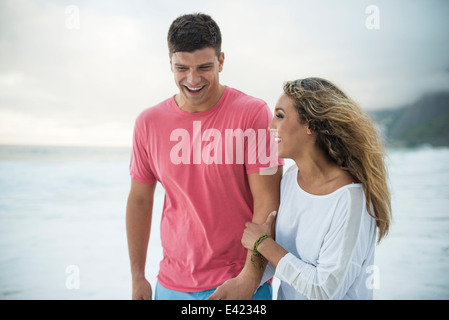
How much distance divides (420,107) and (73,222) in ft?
33.1

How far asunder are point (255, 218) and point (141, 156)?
61 cm

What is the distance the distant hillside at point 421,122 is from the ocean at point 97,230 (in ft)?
1.35

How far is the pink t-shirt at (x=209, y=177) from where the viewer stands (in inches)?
62.0

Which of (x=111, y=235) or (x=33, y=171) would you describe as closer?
(x=111, y=235)

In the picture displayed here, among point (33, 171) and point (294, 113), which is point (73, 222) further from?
point (294, 113)

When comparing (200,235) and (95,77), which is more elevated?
(95,77)

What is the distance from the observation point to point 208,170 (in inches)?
63.2

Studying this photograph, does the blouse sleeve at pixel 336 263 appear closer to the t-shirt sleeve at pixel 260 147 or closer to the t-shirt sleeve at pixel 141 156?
the t-shirt sleeve at pixel 260 147

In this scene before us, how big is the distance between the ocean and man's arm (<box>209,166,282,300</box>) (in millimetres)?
517

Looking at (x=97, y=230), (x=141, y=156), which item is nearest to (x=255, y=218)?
(x=141, y=156)

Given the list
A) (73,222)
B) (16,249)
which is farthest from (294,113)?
(73,222)

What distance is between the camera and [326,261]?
1315 millimetres

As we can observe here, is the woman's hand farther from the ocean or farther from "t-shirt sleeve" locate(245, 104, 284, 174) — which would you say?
the ocean

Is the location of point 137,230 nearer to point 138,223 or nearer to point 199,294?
point 138,223
